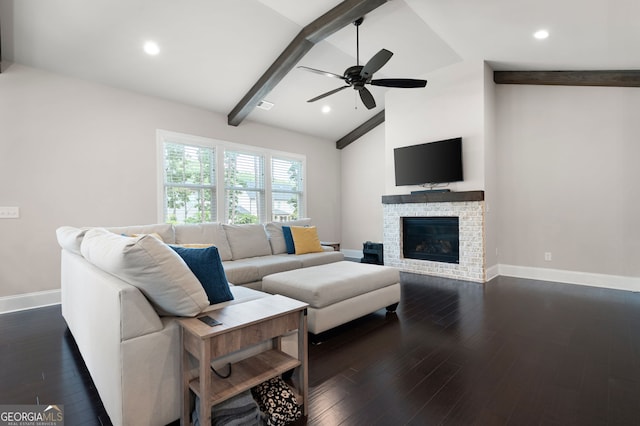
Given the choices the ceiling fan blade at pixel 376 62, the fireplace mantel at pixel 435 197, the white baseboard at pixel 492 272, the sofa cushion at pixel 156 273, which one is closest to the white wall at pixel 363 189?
Result: the fireplace mantel at pixel 435 197

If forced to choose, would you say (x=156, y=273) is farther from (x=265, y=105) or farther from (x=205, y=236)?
(x=265, y=105)

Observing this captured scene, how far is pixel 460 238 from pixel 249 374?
413 centimetres

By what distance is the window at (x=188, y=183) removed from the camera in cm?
473

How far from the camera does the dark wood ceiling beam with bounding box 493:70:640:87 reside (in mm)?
3932

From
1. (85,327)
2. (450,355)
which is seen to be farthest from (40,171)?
(450,355)

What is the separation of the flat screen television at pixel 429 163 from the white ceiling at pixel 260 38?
129cm

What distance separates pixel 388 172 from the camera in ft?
18.9

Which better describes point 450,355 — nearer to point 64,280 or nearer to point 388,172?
point 64,280

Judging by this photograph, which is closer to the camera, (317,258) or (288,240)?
(317,258)

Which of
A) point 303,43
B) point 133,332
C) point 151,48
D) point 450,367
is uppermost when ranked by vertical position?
point 303,43

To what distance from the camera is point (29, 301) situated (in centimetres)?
351

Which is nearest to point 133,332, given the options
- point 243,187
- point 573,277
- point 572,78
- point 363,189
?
point 243,187

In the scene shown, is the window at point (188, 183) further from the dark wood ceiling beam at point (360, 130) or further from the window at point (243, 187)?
the dark wood ceiling beam at point (360, 130)

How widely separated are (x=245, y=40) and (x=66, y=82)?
7.34 ft
